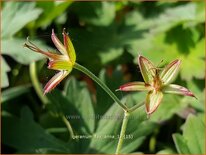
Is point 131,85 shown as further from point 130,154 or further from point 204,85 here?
point 204,85

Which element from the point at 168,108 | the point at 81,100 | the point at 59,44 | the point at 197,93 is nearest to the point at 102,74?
the point at 81,100

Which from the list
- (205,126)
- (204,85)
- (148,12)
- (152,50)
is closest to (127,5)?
(148,12)

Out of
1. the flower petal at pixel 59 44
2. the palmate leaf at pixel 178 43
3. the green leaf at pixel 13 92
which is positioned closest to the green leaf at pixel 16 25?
the green leaf at pixel 13 92

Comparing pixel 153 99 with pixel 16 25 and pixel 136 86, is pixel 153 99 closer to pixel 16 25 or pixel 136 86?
pixel 136 86

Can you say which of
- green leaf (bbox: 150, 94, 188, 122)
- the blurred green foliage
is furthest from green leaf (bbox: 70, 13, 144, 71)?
green leaf (bbox: 150, 94, 188, 122)

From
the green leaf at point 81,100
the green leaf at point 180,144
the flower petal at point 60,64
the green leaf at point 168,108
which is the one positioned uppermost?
the flower petal at point 60,64

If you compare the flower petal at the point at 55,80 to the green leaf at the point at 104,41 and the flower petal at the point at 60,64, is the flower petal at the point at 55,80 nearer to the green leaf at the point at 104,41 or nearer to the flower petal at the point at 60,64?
the flower petal at the point at 60,64

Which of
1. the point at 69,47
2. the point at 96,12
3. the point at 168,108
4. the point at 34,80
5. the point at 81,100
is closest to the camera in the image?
the point at 69,47
